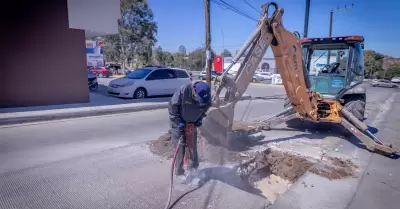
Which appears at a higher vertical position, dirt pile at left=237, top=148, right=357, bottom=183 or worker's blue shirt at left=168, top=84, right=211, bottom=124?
worker's blue shirt at left=168, top=84, right=211, bottom=124

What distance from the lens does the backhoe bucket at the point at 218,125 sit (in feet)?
14.9

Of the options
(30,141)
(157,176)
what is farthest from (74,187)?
(30,141)

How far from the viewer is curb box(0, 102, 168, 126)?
774 centimetres

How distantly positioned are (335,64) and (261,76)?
30440mm

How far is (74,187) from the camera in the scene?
3605mm

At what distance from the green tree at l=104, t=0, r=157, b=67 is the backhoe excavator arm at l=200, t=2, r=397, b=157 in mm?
39839

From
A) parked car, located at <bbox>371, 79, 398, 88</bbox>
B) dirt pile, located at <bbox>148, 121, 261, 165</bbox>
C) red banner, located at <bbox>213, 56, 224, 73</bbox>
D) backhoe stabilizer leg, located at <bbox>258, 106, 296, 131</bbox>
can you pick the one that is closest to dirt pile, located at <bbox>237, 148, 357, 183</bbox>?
dirt pile, located at <bbox>148, 121, 261, 165</bbox>

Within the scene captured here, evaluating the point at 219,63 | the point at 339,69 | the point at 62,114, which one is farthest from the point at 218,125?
the point at 219,63

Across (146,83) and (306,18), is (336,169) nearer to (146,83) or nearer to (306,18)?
(146,83)

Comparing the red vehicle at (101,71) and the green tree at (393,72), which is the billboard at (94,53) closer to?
the red vehicle at (101,71)

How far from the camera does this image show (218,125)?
15.5 feet

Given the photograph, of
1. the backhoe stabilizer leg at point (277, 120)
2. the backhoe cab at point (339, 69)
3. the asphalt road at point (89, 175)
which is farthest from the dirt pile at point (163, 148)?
the backhoe cab at point (339, 69)

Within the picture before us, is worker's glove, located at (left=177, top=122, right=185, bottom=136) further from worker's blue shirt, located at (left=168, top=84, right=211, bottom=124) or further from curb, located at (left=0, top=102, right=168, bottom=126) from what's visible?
curb, located at (left=0, top=102, right=168, bottom=126)

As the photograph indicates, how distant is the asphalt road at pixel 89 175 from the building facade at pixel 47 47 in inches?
157
